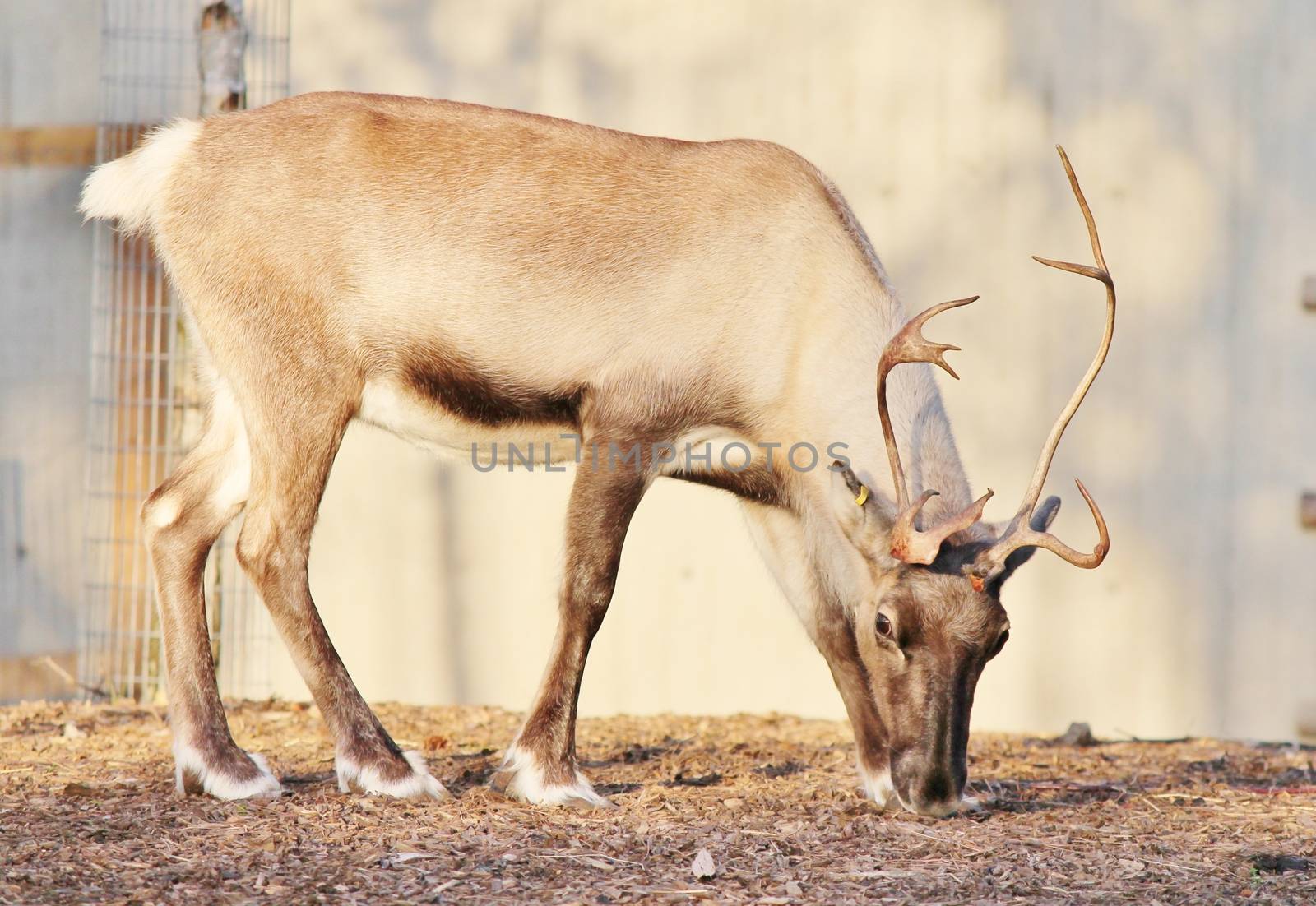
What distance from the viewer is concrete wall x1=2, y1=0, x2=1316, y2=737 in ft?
21.2

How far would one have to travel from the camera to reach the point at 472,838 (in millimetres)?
3754

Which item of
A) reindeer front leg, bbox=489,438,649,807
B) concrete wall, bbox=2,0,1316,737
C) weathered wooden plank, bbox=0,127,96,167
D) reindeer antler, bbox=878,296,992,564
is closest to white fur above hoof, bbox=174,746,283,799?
reindeer front leg, bbox=489,438,649,807

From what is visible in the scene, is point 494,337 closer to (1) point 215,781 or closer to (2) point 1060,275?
(1) point 215,781

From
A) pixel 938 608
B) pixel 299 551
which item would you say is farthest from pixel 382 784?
pixel 938 608

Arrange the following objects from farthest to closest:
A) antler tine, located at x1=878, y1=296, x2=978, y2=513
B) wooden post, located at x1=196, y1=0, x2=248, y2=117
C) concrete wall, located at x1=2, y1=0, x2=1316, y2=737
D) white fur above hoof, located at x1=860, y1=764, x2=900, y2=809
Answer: concrete wall, located at x1=2, y1=0, x2=1316, y2=737 → wooden post, located at x1=196, y1=0, x2=248, y2=117 → white fur above hoof, located at x1=860, y1=764, x2=900, y2=809 → antler tine, located at x1=878, y1=296, x2=978, y2=513

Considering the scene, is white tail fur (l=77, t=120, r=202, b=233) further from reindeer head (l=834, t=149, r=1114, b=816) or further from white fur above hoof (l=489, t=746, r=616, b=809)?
reindeer head (l=834, t=149, r=1114, b=816)

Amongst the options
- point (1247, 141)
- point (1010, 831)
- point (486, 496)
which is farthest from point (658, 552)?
point (1247, 141)

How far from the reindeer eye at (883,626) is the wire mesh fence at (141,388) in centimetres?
331

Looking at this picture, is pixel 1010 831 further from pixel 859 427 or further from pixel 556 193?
pixel 556 193

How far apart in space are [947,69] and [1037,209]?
772 millimetres

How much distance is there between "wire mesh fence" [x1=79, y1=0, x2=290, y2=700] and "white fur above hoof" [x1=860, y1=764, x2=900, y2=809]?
3043 mm

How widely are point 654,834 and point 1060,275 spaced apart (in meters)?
3.73

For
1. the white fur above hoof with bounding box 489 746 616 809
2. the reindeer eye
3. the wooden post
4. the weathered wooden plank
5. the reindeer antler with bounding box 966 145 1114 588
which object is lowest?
the white fur above hoof with bounding box 489 746 616 809

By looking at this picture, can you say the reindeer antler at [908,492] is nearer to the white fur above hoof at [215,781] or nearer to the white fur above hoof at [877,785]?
the white fur above hoof at [877,785]
